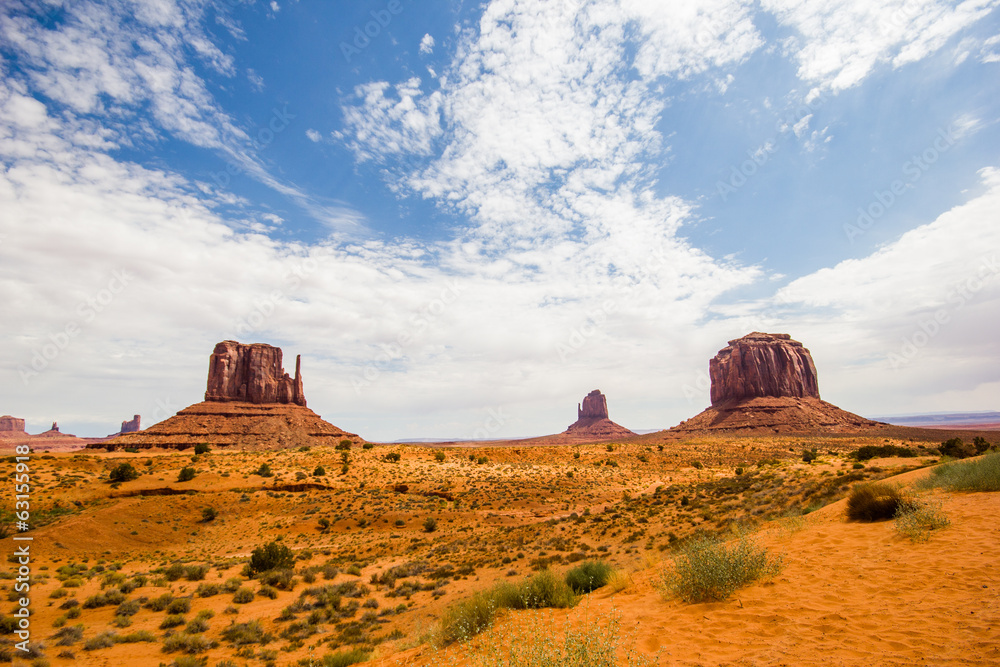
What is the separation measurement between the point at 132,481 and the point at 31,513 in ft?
25.8

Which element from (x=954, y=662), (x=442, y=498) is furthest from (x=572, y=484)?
(x=954, y=662)

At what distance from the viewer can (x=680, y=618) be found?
7.74m

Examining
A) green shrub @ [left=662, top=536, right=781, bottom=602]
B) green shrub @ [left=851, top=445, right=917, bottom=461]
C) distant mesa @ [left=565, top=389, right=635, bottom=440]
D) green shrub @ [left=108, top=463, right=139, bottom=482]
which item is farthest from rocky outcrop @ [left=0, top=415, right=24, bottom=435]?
green shrub @ [left=851, top=445, right=917, bottom=461]

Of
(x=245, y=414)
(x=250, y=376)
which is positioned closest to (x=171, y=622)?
(x=245, y=414)

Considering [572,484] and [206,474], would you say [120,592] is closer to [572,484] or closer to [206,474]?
[206,474]

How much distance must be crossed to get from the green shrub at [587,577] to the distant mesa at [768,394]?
77.7 m

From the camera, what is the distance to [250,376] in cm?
9094

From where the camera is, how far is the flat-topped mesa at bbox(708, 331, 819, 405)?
94812mm

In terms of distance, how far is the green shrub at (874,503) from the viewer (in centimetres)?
1190

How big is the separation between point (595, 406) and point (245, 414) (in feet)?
395

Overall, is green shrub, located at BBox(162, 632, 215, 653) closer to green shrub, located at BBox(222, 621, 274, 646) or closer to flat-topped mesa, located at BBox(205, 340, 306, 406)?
green shrub, located at BBox(222, 621, 274, 646)

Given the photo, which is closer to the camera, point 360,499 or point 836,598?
point 836,598

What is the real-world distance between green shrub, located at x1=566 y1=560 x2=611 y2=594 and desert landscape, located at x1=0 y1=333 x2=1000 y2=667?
0.18ft

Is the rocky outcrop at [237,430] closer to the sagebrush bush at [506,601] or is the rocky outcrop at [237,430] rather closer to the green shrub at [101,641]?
the green shrub at [101,641]
